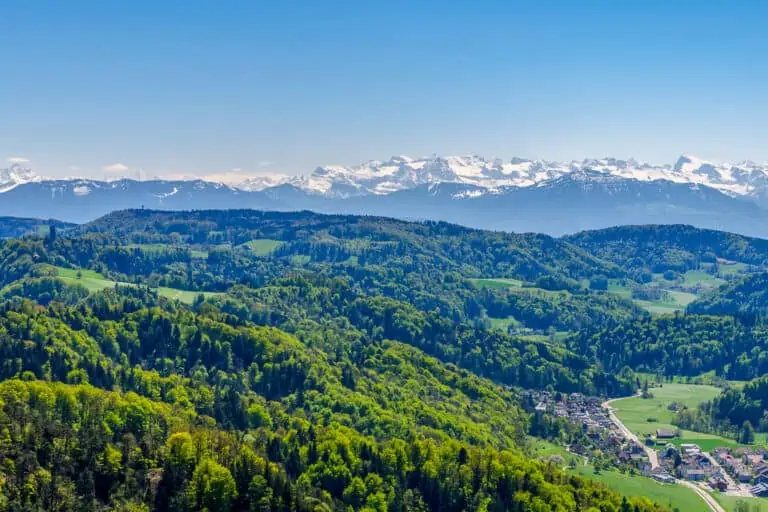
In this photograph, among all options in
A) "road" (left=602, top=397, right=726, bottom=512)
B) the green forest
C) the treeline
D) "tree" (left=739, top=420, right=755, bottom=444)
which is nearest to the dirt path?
"road" (left=602, top=397, right=726, bottom=512)

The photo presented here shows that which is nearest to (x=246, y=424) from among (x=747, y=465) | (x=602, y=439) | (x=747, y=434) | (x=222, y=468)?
(x=222, y=468)

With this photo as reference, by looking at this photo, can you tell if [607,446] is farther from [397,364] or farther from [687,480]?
[397,364]

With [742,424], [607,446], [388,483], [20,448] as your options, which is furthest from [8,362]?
[742,424]

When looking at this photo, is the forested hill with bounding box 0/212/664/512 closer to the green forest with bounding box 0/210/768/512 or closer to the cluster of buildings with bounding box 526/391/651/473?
the green forest with bounding box 0/210/768/512

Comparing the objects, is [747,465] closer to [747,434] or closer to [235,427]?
[747,434]

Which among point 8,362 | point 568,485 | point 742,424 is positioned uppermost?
point 8,362

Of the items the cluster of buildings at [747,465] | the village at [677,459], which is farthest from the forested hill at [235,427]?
the cluster of buildings at [747,465]
